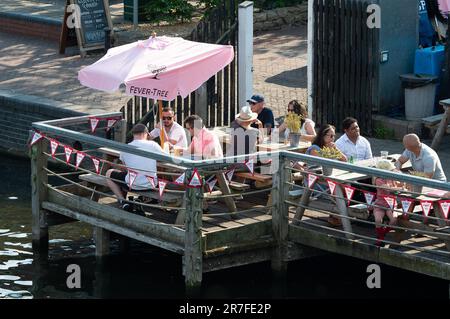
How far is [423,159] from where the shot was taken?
45.9 ft

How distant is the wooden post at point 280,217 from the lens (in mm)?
14250

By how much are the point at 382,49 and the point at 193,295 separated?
6.22 meters

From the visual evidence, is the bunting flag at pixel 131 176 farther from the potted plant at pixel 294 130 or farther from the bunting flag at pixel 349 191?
the bunting flag at pixel 349 191

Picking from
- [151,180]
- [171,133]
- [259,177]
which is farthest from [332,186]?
[171,133]

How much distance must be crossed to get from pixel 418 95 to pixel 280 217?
511 centimetres

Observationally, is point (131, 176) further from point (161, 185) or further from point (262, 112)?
point (262, 112)

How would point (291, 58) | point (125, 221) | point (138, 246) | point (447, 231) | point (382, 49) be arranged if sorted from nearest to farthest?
point (447, 231), point (125, 221), point (138, 246), point (382, 49), point (291, 58)

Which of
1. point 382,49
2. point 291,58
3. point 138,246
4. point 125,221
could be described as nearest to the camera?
point 125,221

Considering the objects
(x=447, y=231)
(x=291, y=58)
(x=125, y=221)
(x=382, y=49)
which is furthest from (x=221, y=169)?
(x=291, y=58)

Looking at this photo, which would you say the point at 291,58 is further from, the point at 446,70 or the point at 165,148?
the point at 165,148

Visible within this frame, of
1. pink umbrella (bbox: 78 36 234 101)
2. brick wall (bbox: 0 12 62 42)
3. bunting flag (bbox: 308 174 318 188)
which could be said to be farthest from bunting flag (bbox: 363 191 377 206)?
brick wall (bbox: 0 12 62 42)

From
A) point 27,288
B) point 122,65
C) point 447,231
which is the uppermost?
point 122,65

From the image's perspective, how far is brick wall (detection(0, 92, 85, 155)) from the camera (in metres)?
20.6
